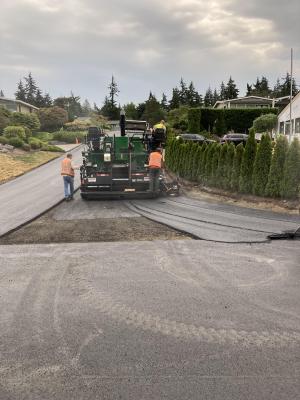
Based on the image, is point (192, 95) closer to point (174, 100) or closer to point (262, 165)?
point (174, 100)

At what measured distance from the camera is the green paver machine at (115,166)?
57.5ft

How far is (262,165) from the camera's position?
14.9 metres

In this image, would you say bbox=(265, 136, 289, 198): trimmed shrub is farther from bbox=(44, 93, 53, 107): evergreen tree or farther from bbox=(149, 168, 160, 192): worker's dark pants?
bbox=(44, 93, 53, 107): evergreen tree

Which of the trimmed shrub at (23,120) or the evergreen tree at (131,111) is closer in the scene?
the trimmed shrub at (23,120)

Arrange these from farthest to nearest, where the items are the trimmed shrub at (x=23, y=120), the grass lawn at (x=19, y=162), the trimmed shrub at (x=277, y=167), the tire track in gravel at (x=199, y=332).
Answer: the trimmed shrub at (x=23, y=120) → the grass lawn at (x=19, y=162) → the trimmed shrub at (x=277, y=167) → the tire track in gravel at (x=199, y=332)

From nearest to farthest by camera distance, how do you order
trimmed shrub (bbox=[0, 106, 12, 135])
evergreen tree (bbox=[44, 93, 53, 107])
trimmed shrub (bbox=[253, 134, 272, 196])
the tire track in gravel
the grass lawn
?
the tire track in gravel, trimmed shrub (bbox=[253, 134, 272, 196]), the grass lawn, trimmed shrub (bbox=[0, 106, 12, 135]), evergreen tree (bbox=[44, 93, 53, 107])

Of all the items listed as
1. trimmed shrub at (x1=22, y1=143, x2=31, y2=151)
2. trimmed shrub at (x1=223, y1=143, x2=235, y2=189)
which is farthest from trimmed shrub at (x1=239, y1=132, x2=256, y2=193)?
trimmed shrub at (x1=22, y1=143, x2=31, y2=151)

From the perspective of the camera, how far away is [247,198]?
15.3 m

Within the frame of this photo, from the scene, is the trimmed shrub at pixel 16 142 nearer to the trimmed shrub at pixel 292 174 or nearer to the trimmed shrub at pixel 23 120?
the trimmed shrub at pixel 23 120

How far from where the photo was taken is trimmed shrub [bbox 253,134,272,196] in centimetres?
1481

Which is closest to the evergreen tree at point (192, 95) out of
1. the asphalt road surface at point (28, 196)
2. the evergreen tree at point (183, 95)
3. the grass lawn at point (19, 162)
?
the evergreen tree at point (183, 95)

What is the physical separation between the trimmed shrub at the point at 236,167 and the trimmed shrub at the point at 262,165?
3.79 feet

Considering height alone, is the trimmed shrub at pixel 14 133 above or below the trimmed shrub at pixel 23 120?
below

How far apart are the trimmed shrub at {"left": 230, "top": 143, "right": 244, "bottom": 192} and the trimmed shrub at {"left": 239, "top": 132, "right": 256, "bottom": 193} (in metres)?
0.41
